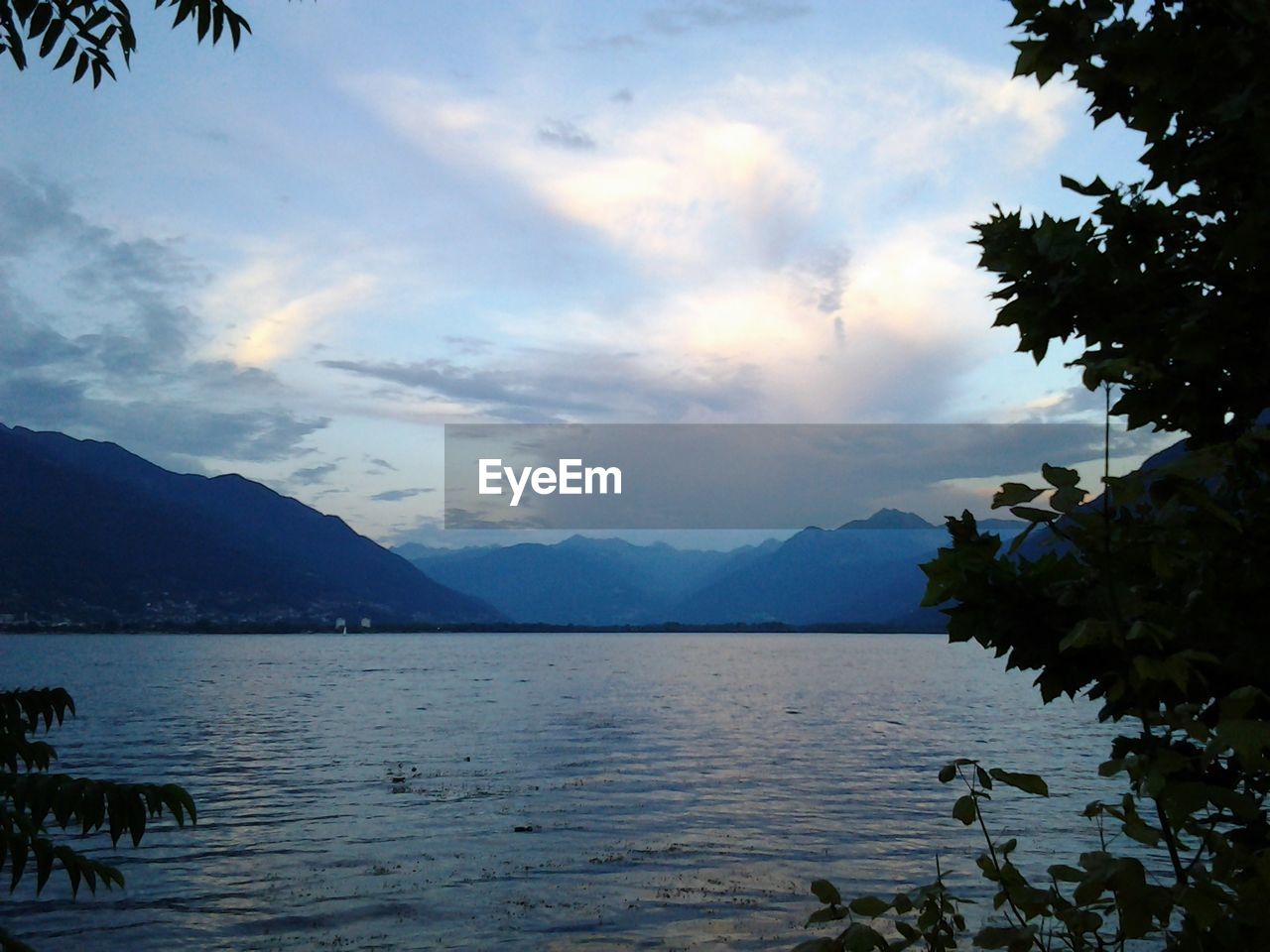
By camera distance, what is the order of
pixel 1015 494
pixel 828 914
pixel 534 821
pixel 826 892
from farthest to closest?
pixel 534 821 < pixel 828 914 < pixel 826 892 < pixel 1015 494

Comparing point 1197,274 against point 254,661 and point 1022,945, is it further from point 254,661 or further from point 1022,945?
point 254,661

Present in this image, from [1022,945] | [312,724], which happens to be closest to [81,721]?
[312,724]

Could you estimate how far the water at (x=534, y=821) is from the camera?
18344 mm

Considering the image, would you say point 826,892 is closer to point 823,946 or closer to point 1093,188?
point 823,946

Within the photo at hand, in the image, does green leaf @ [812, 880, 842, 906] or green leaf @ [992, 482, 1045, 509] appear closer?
green leaf @ [992, 482, 1045, 509]

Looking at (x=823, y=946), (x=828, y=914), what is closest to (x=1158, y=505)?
(x=823, y=946)

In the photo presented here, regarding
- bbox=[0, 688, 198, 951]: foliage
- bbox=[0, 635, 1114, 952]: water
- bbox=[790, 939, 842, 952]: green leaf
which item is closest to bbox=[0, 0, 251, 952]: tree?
bbox=[0, 688, 198, 951]: foliage

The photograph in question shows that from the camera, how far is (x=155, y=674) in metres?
131

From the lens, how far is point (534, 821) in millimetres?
28875

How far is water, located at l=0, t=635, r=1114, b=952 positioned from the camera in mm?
18344

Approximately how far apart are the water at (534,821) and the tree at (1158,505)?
1324 cm

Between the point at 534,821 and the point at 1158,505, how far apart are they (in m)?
28.4

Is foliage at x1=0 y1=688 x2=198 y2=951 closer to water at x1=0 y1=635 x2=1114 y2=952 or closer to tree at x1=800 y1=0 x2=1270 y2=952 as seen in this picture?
tree at x1=800 y1=0 x2=1270 y2=952

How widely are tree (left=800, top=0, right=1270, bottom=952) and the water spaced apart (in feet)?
43.4
